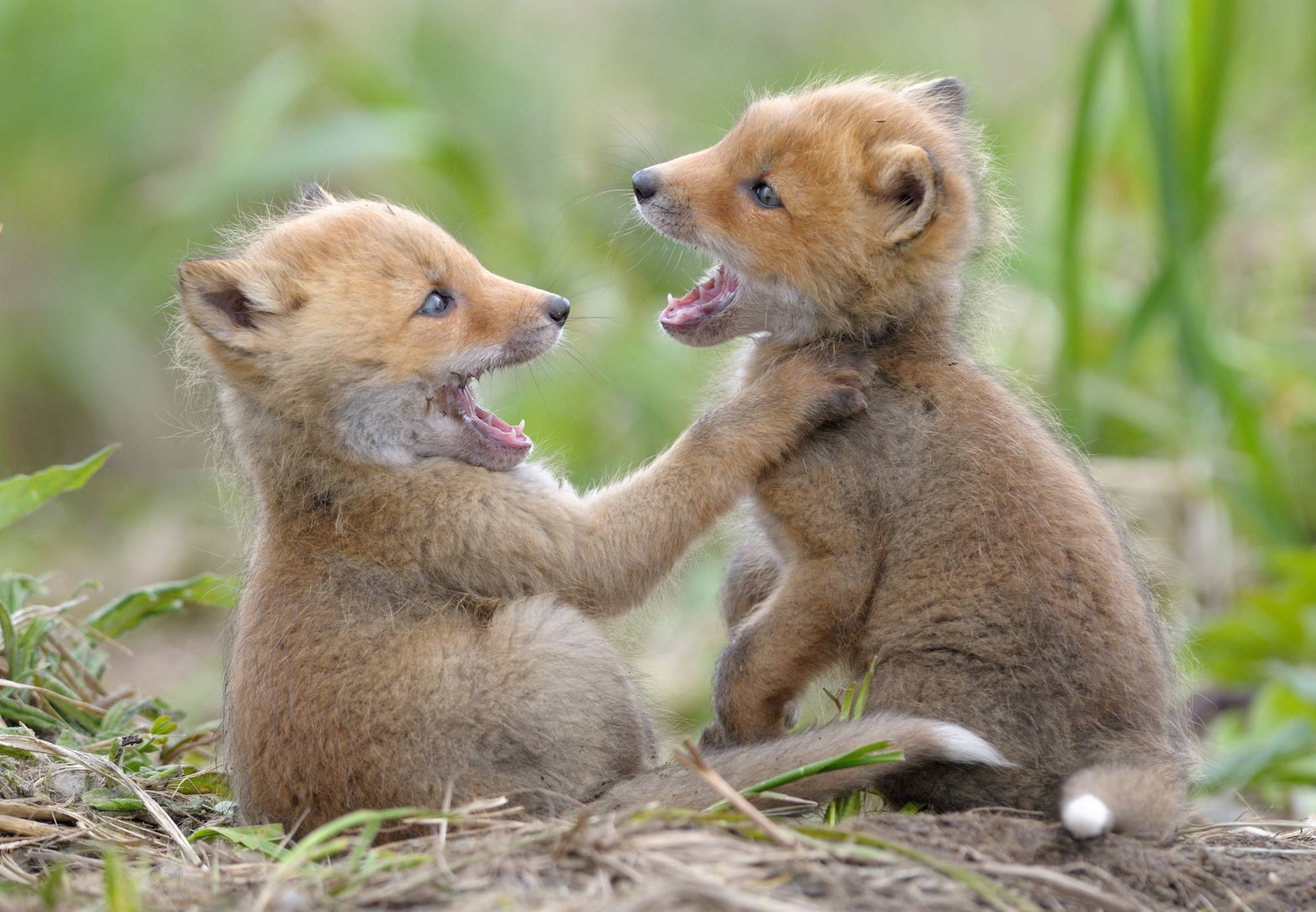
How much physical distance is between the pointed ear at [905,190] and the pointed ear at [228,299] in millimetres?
2186

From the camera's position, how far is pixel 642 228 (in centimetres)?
740

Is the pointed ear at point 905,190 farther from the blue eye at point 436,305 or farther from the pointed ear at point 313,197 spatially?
the pointed ear at point 313,197

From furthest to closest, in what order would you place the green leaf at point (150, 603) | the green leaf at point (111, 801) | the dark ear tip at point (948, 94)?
the dark ear tip at point (948, 94) < the green leaf at point (150, 603) < the green leaf at point (111, 801)

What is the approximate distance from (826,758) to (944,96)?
3.03m

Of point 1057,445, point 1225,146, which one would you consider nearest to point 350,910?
point 1057,445

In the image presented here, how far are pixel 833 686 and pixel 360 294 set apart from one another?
2.26 m

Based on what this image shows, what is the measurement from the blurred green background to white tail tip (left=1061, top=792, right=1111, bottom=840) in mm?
2614

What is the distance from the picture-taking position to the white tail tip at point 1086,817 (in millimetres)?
3947

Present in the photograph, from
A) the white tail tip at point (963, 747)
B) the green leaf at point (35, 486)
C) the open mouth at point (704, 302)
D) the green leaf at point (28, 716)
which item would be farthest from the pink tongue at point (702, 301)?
the green leaf at point (28, 716)

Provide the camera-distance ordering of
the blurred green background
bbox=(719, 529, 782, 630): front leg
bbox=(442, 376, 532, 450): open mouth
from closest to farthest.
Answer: bbox=(442, 376, 532, 450): open mouth < bbox=(719, 529, 782, 630): front leg < the blurred green background

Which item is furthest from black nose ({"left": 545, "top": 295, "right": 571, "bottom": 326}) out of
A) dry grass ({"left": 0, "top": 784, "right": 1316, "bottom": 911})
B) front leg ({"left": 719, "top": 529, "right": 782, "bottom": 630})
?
dry grass ({"left": 0, "top": 784, "right": 1316, "bottom": 911})

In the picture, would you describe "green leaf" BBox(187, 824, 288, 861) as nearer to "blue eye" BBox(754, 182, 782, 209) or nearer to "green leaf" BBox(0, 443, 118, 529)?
"green leaf" BBox(0, 443, 118, 529)

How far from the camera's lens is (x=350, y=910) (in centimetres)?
339

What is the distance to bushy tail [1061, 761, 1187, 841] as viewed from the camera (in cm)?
397
